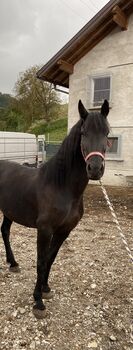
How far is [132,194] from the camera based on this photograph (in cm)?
943

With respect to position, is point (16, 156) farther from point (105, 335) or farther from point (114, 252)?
point (105, 335)

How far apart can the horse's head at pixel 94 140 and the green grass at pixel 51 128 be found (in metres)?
26.5

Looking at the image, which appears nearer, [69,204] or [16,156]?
[69,204]

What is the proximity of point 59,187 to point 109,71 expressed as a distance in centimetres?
885

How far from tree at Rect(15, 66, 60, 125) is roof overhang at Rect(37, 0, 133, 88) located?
20.2 meters

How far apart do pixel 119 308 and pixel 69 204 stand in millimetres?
1512

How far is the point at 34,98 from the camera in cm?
3188

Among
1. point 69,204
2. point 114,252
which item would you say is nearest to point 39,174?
point 69,204

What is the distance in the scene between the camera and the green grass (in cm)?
2978

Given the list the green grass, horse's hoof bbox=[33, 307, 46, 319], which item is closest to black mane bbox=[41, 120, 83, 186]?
horse's hoof bbox=[33, 307, 46, 319]

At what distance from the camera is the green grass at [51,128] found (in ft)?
97.7

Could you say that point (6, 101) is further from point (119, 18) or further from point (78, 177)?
point (78, 177)

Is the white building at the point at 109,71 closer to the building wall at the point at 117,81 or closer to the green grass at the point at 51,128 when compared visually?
the building wall at the point at 117,81

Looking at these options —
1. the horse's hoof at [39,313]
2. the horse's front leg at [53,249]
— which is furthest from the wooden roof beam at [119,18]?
the horse's hoof at [39,313]
